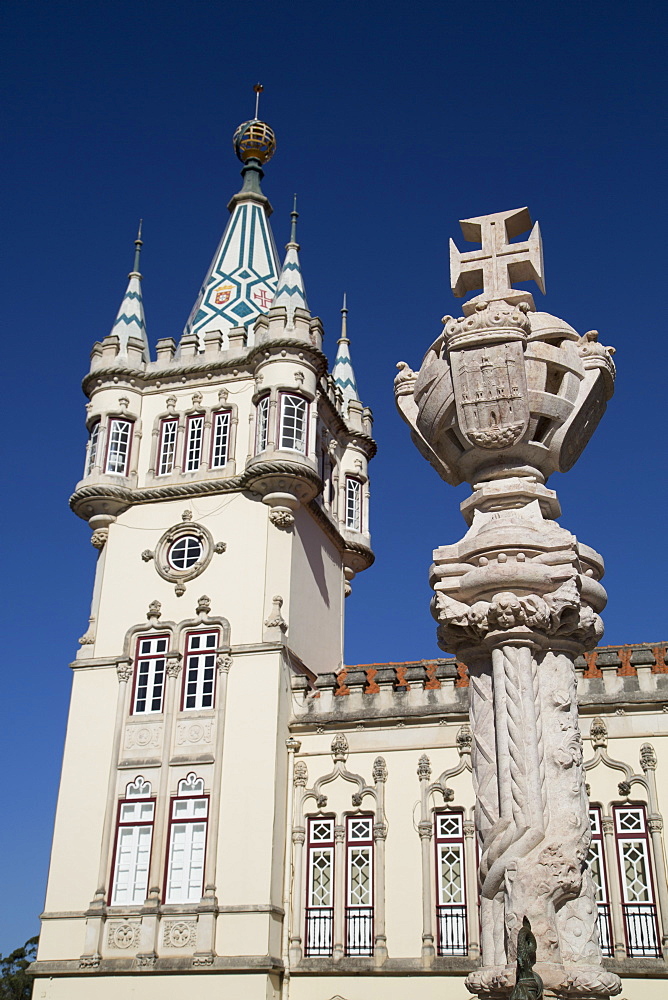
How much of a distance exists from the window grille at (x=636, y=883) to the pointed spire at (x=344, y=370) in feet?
52.3

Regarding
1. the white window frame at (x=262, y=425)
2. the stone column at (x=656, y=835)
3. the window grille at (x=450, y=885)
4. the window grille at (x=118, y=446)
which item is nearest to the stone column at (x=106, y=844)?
the window grille at (x=118, y=446)

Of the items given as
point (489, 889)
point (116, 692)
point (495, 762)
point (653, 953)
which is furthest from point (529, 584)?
point (116, 692)

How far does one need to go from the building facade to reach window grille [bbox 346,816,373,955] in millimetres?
49

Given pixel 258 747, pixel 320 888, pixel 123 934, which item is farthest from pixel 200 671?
pixel 123 934

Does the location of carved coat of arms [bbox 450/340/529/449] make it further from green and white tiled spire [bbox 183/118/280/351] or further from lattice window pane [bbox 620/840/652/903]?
green and white tiled spire [bbox 183/118/280/351]

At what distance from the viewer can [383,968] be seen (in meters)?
22.6

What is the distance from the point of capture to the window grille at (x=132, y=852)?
24.3 metres

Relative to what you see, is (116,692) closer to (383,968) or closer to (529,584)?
(383,968)

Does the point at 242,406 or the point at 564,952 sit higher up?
the point at 242,406

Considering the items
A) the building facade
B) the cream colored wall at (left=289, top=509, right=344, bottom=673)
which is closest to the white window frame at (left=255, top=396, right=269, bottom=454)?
the building facade

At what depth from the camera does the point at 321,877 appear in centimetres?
2406

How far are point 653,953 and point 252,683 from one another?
10.5 metres

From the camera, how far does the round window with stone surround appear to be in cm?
2727

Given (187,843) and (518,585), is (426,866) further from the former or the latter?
(518,585)
